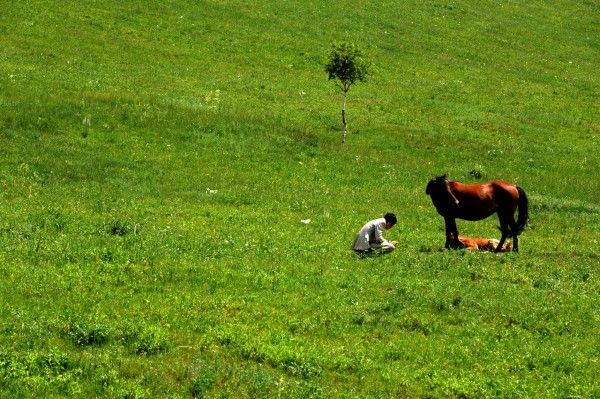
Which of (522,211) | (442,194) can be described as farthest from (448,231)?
(522,211)

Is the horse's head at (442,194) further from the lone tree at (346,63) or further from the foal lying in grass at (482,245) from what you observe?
the lone tree at (346,63)

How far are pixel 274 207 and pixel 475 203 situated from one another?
7.88 metres

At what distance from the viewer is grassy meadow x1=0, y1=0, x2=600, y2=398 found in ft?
47.7

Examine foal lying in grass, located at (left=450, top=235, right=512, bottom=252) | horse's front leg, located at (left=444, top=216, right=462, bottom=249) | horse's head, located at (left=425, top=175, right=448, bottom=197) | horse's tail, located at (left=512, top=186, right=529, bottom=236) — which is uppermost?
horse's head, located at (left=425, top=175, right=448, bottom=197)

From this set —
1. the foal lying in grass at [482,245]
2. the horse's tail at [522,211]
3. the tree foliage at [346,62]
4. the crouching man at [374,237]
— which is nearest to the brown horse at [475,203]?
the horse's tail at [522,211]

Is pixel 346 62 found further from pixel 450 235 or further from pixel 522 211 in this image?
pixel 450 235

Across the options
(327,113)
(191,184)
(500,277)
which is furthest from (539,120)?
(500,277)

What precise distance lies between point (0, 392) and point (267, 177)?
22.7 metres

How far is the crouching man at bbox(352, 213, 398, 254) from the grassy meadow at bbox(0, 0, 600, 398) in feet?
1.74

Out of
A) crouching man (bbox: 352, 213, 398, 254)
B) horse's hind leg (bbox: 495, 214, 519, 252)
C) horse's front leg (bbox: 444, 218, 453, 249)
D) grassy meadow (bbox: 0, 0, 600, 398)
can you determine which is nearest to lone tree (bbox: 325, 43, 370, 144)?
grassy meadow (bbox: 0, 0, 600, 398)

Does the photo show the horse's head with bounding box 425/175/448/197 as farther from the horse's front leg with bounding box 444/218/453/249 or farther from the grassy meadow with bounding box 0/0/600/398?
the grassy meadow with bounding box 0/0/600/398

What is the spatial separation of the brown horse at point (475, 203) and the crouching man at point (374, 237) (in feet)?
6.60

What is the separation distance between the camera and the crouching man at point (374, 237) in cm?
2258

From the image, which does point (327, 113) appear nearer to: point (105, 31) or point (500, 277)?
point (105, 31)
